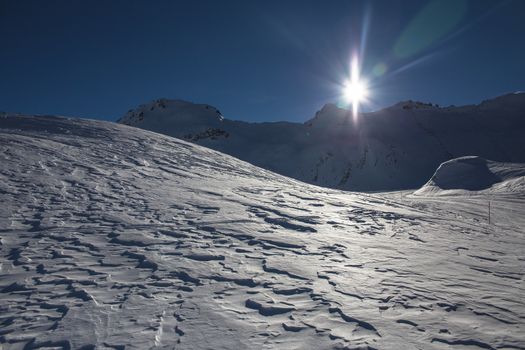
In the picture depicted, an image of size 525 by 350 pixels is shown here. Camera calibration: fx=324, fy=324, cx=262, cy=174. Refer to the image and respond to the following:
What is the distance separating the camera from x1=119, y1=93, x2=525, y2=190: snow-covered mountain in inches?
1492

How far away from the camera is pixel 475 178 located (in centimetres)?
2075

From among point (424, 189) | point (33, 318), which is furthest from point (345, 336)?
point (424, 189)

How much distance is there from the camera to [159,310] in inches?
125

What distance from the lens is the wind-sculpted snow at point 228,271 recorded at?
9.52ft

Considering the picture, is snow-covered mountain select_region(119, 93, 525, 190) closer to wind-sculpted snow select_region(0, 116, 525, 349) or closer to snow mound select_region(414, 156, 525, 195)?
snow mound select_region(414, 156, 525, 195)

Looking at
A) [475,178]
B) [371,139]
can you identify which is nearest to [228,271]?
[475,178]

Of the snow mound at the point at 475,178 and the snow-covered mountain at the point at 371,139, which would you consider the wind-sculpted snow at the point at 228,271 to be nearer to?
the snow mound at the point at 475,178

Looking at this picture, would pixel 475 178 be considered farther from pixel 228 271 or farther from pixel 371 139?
pixel 371 139

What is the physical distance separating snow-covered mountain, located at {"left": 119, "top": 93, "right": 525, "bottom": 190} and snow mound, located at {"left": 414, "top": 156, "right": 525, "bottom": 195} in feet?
36.6

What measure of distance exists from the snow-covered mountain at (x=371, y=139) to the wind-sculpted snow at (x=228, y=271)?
1120 inches

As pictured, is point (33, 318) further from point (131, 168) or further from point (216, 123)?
point (216, 123)

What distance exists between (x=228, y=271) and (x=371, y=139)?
42.5 meters

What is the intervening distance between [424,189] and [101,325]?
2281 centimetres

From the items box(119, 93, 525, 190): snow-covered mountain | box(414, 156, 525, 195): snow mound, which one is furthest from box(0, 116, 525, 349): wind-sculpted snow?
box(119, 93, 525, 190): snow-covered mountain
